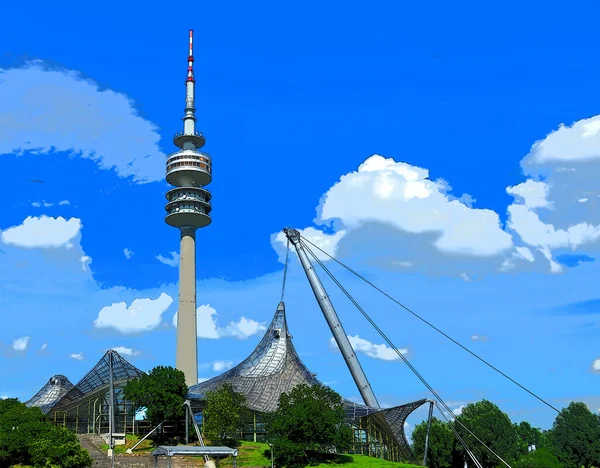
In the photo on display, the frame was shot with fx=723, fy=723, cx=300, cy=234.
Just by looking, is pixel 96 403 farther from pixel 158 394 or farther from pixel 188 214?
pixel 188 214

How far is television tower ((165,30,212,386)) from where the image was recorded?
119 meters

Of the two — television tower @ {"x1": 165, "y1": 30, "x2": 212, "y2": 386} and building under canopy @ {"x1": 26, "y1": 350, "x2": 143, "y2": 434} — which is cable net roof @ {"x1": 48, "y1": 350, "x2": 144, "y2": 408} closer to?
building under canopy @ {"x1": 26, "y1": 350, "x2": 143, "y2": 434}

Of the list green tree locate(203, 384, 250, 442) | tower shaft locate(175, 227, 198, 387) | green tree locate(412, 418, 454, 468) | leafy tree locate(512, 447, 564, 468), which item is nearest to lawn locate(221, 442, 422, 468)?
green tree locate(203, 384, 250, 442)

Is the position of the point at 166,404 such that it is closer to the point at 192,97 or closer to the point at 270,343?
the point at 270,343

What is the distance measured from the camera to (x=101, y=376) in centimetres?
9769

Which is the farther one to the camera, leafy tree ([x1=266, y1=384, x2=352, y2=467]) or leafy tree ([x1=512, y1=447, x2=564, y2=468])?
leafy tree ([x1=512, y1=447, x2=564, y2=468])

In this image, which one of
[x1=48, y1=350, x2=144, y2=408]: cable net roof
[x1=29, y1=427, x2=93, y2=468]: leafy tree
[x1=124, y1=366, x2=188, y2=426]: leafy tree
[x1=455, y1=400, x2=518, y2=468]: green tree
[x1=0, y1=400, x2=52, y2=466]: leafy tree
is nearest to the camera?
[x1=29, y1=427, x2=93, y2=468]: leafy tree

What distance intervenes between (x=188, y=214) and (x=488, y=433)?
59.1m

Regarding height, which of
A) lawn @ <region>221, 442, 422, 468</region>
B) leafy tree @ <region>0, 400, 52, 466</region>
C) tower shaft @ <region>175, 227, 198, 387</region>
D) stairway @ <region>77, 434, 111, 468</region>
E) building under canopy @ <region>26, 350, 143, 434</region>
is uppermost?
tower shaft @ <region>175, 227, 198, 387</region>

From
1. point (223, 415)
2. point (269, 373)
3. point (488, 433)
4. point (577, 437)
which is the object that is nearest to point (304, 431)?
point (223, 415)

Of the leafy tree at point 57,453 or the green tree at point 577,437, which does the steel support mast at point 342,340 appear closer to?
the green tree at point 577,437

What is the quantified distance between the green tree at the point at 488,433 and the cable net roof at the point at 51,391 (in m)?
64.8

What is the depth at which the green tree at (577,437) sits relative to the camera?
323 feet

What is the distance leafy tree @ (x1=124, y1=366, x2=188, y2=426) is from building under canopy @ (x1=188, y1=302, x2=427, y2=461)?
5.77m
